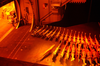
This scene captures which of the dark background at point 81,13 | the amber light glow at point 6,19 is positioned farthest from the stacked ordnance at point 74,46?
the amber light glow at point 6,19

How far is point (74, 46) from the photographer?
4.08 meters

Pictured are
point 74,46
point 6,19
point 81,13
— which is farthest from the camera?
point 6,19

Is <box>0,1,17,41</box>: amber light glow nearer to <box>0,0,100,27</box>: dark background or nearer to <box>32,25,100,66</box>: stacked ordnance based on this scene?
<box>32,25,100,66</box>: stacked ordnance

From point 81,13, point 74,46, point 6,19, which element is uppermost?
point 81,13

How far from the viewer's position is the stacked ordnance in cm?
359

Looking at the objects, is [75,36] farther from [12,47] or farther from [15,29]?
[15,29]

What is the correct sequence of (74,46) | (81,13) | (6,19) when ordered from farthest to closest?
1. (6,19)
2. (81,13)
3. (74,46)

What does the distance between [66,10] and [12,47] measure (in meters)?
3.01

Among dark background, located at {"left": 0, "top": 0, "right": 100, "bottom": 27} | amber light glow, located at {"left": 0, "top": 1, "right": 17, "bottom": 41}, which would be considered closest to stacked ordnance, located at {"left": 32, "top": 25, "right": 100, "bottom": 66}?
dark background, located at {"left": 0, "top": 0, "right": 100, "bottom": 27}

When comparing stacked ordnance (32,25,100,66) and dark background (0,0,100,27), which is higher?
dark background (0,0,100,27)

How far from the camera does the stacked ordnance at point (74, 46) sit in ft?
11.8

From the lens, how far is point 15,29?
5871mm

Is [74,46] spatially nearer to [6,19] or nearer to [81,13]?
[81,13]

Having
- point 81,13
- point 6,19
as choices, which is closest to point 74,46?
point 81,13
